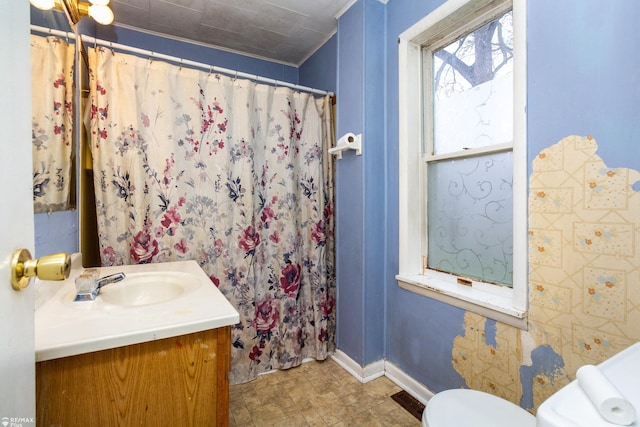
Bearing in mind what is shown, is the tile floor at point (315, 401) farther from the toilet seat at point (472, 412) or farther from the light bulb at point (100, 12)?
the light bulb at point (100, 12)

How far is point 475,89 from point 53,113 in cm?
187

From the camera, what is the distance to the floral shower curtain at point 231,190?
154 cm

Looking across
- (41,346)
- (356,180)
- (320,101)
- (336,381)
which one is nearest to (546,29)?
(356,180)

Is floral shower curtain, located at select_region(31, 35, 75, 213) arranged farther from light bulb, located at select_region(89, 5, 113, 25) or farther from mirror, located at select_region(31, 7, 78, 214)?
light bulb, located at select_region(89, 5, 113, 25)

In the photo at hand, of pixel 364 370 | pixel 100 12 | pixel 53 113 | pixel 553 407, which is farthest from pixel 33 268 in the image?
pixel 364 370

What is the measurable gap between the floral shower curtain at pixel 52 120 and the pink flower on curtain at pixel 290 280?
119 cm

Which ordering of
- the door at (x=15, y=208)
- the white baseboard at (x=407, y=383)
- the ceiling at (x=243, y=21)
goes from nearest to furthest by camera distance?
the door at (x=15, y=208)
the white baseboard at (x=407, y=383)
the ceiling at (x=243, y=21)

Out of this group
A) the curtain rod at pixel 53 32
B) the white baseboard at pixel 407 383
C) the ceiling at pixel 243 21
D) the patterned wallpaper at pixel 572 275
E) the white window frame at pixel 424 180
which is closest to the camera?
the patterned wallpaper at pixel 572 275

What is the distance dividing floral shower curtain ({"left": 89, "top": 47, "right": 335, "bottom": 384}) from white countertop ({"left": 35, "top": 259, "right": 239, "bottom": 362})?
0.66 metres

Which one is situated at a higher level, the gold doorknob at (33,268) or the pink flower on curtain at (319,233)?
the gold doorknob at (33,268)

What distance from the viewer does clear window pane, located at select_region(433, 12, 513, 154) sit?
52.8 inches

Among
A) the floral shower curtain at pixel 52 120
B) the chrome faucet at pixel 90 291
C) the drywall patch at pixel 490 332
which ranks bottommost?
the drywall patch at pixel 490 332

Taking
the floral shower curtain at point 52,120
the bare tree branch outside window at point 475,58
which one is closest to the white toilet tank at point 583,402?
the bare tree branch outside window at point 475,58

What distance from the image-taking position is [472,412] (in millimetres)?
977
